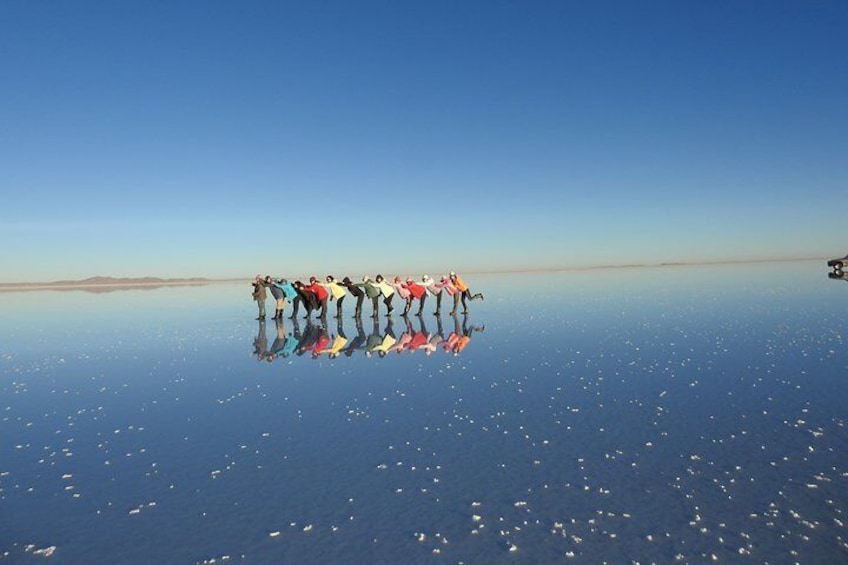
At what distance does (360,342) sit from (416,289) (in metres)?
12.9

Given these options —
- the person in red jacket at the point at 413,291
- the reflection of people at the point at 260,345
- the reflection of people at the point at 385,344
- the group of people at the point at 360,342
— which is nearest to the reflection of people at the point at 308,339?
the group of people at the point at 360,342

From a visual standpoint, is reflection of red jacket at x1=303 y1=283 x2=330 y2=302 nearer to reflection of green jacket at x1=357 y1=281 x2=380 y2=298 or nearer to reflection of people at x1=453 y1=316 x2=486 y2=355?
reflection of green jacket at x1=357 y1=281 x2=380 y2=298

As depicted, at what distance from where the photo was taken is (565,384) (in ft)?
49.6

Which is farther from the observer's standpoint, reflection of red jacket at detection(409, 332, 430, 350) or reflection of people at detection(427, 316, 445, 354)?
reflection of red jacket at detection(409, 332, 430, 350)

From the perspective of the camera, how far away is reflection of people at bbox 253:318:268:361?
22.0 metres

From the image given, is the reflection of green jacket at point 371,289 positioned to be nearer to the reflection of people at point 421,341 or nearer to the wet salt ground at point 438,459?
the reflection of people at point 421,341

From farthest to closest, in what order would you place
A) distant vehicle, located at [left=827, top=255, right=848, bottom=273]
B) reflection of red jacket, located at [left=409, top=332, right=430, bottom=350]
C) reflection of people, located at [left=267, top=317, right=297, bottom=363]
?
1. distant vehicle, located at [left=827, top=255, right=848, bottom=273]
2. reflection of red jacket, located at [left=409, top=332, right=430, bottom=350]
3. reflection of people, located at [left=267, top=317, right=297, bottom=363]

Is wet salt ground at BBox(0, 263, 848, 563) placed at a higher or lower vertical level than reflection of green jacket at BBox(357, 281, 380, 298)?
lower

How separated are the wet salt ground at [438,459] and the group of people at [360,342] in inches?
85.3

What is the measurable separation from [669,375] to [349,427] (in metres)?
9.36

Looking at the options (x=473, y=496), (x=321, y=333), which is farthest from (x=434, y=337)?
(x=473, y=496)

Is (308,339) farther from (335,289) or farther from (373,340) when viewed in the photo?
(335,289)

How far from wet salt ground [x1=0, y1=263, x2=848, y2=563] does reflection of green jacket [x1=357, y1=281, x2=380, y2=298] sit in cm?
1587

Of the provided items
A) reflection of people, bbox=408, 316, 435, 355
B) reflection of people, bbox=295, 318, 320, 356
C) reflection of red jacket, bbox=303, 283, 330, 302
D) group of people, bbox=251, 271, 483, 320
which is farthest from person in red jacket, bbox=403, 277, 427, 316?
reflection of people, bbox=408, 316, 435, 355
